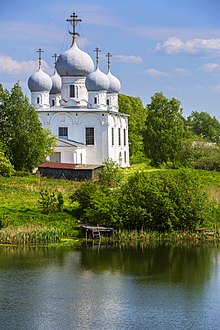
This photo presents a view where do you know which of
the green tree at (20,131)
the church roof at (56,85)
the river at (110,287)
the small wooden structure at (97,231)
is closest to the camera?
the river at (110,287)

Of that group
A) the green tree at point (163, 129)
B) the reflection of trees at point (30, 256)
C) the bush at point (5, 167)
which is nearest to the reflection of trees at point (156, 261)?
the reflection of trees at point (30, 256)

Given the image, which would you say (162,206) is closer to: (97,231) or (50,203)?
(97,231)

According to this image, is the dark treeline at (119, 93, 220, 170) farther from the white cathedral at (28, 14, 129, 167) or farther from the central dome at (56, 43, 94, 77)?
the central dome at (56, 43, 94, 77)

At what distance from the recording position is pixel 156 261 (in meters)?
25.9

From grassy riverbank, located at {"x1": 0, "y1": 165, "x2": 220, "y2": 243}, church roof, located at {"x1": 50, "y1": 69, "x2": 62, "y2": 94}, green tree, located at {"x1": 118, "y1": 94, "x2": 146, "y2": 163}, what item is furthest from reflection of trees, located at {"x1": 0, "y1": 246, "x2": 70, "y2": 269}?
green tree, located at {"x1": 118, "y1": 94, "x2": 146, "y2": 163}

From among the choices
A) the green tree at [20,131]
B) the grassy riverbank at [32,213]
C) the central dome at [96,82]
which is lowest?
the grassy riverbank at [32,213]

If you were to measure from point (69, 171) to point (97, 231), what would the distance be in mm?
13214

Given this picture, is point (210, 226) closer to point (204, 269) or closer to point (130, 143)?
point (204, 269)

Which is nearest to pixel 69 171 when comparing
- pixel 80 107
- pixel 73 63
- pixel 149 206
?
pixel 80 107

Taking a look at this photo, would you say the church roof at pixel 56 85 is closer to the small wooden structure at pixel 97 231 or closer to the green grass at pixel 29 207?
the green grass at pixel 29 207

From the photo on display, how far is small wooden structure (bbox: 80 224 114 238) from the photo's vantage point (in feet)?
97.3

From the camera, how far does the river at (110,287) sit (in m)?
19.0

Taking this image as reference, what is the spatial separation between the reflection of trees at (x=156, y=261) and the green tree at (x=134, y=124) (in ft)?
103

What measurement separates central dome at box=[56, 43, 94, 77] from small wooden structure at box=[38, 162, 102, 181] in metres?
8.74
